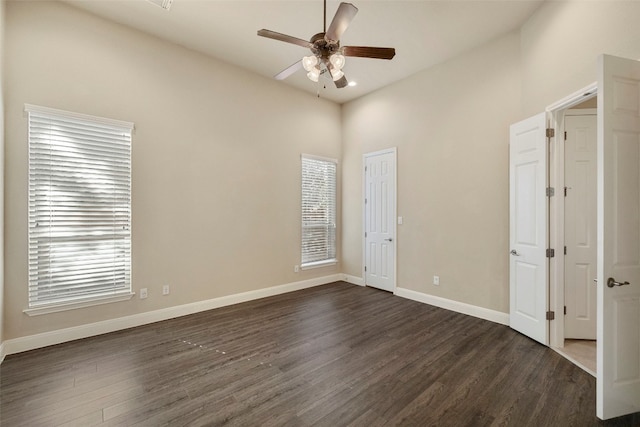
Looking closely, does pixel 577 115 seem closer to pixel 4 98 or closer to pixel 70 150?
pixel 70 150

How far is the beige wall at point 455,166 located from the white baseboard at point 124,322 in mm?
2484

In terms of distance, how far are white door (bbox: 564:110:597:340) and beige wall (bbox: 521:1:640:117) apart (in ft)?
1.61

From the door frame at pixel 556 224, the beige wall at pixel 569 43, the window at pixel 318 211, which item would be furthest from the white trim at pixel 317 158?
the door frame at pixel 556 224

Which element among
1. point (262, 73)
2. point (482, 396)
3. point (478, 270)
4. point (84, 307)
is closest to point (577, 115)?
point (478, 270)

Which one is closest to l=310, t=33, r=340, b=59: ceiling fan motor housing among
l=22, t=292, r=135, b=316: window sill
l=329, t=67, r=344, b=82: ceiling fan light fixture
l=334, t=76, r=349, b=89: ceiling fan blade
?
l=329, t=67, r=344, b=82: ceiling fan light fixture

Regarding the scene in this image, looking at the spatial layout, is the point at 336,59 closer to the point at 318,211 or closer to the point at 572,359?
the point at 318,211

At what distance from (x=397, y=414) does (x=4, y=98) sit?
4.54m

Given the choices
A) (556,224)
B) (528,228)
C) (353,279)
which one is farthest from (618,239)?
(353,279)

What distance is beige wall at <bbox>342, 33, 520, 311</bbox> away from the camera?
3674 mm

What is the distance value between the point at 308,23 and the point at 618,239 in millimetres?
3616

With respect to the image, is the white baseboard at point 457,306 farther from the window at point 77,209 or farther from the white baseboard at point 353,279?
the window at point 77,209

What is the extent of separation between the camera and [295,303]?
14.4 feet

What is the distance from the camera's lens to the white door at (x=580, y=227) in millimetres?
3133

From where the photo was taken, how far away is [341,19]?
2178mm
